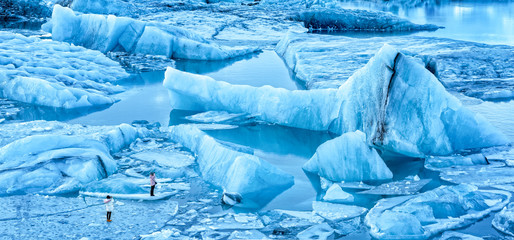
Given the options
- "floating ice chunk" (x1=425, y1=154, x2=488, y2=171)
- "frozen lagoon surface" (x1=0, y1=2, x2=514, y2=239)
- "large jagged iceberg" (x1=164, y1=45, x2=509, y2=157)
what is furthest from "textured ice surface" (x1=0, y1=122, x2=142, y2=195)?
"floating ice chunk" (x1=425, y1=154, x2=488, y2=171)

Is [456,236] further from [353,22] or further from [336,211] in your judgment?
[353,22]

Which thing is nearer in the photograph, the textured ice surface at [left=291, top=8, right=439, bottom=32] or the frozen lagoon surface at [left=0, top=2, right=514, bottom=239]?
the frozen lagoon surface at [left=0, top=2, right=514, bottom=239]

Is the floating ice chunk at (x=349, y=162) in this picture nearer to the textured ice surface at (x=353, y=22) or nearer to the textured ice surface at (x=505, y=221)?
the textured ice surface at (x=505, y=221)

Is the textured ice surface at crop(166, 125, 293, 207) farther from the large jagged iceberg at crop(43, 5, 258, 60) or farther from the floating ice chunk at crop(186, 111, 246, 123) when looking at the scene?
the large jagged iceberg at crop(43, 5, 258, 60)

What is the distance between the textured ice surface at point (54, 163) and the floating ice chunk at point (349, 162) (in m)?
2.10

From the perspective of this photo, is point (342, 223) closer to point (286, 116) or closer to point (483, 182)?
point (483, 182)

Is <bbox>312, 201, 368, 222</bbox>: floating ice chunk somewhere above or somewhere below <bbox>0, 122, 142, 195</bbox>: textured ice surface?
below

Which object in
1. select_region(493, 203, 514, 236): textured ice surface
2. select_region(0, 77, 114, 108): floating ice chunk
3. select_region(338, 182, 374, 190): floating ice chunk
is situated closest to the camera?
select_region(493, 203, 514, 236): textured ice surface

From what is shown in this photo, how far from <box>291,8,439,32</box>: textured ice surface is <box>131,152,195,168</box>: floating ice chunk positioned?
46.7 ft

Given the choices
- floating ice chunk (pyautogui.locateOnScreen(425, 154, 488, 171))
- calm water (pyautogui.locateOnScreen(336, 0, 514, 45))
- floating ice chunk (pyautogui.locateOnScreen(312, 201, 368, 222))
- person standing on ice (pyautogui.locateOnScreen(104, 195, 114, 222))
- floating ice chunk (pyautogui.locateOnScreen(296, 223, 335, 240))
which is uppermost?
person standing on ice (pyautogui.locateOnScreen(104, 195, 114, 222))

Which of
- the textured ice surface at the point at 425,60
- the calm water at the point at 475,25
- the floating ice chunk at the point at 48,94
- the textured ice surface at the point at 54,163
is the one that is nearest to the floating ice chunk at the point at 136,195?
the textured ice surface at the point at 54,163

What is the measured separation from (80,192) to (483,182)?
370 cm

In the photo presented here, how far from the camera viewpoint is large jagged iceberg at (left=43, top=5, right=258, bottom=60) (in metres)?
13.0

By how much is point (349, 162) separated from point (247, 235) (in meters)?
1.68
